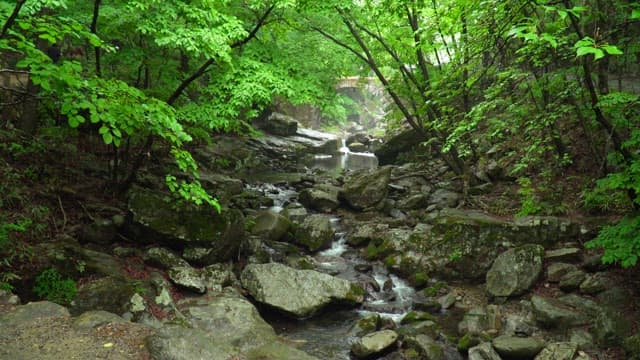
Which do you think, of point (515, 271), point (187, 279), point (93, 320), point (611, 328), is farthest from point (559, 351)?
point (93, 320)

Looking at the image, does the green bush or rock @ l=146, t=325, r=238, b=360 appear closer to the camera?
rock @ l=146, t=325, r=238, b=360

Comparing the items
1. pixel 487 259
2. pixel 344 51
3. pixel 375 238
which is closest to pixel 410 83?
pixel 344 51

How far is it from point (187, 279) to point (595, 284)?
777 centimetres

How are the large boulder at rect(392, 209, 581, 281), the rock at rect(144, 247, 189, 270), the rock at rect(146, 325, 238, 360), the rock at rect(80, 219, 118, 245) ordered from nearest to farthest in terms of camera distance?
the rock at rect(146, 325, 238, 360) < the rock at rect(80, 219, 118, 245) < the rock at rect(144, 247, 189, 270) < the large boulder at rect(392, 209, 581, 281)

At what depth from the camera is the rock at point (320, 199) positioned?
14.4 meters

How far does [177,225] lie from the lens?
27.7 feet

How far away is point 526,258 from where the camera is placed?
27.0ft

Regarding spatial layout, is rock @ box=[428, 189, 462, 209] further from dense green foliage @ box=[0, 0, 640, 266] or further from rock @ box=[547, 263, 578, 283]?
rock @ box=[547, 263, 578, 283]

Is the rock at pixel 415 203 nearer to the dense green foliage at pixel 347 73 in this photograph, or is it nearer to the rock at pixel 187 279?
the dense green foliage at pixel 347 73

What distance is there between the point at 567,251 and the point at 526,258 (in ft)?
2.84

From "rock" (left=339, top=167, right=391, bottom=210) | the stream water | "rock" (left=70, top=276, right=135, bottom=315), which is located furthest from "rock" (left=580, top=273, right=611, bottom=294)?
"rock" (left=70, top=276, right=135, bottom=315)

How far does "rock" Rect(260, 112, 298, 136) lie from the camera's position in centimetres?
3048

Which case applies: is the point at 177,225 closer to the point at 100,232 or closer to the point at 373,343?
the point at 100,232

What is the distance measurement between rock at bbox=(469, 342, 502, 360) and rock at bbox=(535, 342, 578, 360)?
0.63m
